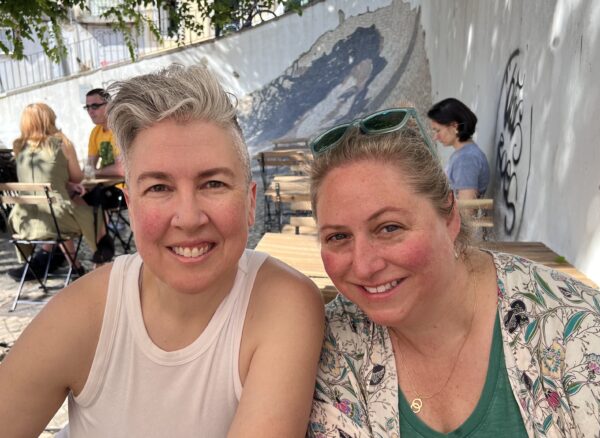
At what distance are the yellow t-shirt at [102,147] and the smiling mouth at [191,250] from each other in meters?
5.29

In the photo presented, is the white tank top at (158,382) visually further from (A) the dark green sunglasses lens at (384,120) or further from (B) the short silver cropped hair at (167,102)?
(A) the dark green sunglasses lens at (384,120)

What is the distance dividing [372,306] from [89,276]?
0.89 meters

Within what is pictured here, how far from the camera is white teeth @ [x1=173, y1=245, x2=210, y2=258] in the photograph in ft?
4.84

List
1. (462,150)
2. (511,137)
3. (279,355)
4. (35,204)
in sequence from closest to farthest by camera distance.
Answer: (279,355) < (511,137) < (462,150) < (35,204)

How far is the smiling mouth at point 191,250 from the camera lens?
1.47m

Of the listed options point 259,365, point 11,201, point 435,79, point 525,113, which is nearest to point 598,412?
point 259,365

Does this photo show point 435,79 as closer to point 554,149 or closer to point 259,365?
point 554,149

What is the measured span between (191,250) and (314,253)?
84.2 inches

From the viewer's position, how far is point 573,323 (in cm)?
148

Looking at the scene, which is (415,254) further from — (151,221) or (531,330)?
(151,221)

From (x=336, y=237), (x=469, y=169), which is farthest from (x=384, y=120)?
(x=469, y=169)

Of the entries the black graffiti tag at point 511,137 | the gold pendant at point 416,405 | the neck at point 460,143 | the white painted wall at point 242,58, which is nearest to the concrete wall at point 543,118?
the black graffiti tag at point 511,137

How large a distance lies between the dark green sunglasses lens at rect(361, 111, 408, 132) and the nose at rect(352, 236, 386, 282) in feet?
1.11

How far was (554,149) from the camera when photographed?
12.3 ft
